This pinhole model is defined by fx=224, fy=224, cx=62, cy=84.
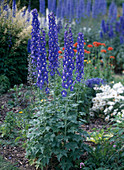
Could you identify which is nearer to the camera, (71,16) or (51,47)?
(51,47)

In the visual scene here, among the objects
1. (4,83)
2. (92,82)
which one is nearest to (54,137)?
(92,82)

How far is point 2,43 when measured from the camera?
565 centimetres

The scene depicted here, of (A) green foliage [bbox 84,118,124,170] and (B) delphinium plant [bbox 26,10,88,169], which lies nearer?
(B) delphinium plant [bbox 26,10,88,169]

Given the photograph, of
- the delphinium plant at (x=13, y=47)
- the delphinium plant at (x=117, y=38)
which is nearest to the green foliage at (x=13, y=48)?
the delphinium plant at (x=13, y=47)

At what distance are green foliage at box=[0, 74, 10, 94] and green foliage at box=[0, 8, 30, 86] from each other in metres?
0.20

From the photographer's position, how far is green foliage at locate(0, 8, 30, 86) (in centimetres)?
562

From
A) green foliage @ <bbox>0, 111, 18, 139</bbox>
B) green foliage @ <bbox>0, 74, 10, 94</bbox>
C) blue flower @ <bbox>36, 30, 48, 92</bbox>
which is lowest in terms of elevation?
green foliage @ <bbox>0, 111, 18, 139</bbox>

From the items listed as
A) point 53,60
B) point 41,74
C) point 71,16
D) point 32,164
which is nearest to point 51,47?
point 53,60

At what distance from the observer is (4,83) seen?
210 inches

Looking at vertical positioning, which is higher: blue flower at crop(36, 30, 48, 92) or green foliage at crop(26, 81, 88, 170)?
blue flower at crop(36, 30, 48, 92)

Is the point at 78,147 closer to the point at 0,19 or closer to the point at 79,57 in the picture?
the point at 79,57

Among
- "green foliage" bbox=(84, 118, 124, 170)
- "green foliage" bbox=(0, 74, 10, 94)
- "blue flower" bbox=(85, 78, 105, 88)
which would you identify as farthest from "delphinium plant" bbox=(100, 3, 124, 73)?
"green foliage" bbox=(84, 118, 124, 170)

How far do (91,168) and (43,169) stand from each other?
71 cm

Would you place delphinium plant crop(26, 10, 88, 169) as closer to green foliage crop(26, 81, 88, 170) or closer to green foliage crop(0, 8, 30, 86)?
green foliage crop(26, 81, 88, 170)
